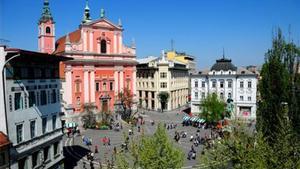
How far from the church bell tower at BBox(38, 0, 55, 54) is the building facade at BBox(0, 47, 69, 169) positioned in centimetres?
3367

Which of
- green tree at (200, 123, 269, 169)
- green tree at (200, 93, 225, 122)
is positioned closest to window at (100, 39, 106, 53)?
green tree at (200, 93, 225, 122)

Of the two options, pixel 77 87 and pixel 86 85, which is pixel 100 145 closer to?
pixel 77 87

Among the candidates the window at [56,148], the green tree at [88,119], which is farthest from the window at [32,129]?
the green tree at [88,119]

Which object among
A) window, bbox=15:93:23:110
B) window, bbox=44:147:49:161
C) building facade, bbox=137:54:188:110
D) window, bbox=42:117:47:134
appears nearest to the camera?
window, bbox=15:93:23:110

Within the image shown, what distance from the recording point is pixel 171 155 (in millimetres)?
16375

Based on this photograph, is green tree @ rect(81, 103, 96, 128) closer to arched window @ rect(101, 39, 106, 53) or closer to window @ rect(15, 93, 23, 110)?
arched window @ rect(101, 39, 106, 53)

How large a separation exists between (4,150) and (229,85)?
160 ft

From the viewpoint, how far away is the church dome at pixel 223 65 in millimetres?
61906

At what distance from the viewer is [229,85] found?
202 feet

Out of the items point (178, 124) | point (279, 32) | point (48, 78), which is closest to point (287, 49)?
point (279, 32)

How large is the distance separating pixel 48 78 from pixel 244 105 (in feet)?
143

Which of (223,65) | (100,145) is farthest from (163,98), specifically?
(100,145)

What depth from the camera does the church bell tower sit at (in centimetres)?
5716

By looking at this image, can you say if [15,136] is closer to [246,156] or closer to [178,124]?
→ [246,156]
